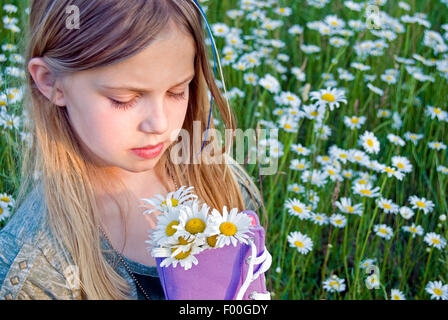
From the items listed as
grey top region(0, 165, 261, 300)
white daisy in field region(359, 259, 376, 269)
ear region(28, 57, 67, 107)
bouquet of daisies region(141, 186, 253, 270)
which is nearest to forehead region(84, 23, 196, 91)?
ear region(28, 57, 67, 107)

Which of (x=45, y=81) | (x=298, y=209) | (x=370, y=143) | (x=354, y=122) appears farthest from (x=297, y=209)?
(x=45, y=81)

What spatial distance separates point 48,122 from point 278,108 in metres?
0.89

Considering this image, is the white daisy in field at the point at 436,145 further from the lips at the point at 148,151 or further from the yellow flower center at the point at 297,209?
the lips at the point at 148,151

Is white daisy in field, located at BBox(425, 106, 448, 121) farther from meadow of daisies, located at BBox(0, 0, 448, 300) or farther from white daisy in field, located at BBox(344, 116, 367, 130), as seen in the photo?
white daisy in field, located at BBox(344, 116, 367, 130)

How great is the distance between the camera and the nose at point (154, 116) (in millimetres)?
869

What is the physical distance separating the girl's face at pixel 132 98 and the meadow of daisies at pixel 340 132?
0.27 metres

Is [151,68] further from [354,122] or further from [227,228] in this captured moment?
[354,122]

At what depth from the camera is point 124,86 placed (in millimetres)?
843

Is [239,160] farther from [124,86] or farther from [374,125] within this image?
[124,86]

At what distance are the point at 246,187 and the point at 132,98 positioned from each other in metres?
0.53

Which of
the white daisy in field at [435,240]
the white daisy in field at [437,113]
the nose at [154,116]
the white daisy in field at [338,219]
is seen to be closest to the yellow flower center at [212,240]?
the nose at [154,116]

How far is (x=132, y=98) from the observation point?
865 mm

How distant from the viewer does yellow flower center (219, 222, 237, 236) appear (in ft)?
2.42

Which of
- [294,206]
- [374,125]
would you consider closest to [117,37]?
[294,206]
